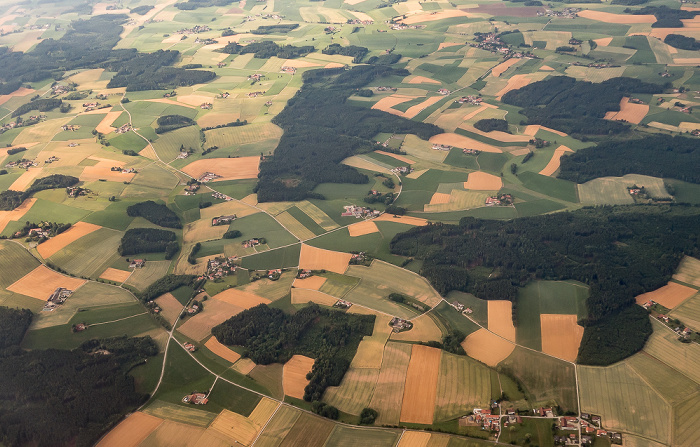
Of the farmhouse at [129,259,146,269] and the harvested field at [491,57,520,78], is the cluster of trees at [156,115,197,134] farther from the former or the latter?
the harvested field at [491,57,520,78]

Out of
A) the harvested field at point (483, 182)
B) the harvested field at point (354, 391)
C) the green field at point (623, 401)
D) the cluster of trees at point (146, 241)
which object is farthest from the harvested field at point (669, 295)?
the cluster of trees at point (146, 241)

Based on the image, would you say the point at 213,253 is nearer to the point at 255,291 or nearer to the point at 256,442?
the point at 255,291

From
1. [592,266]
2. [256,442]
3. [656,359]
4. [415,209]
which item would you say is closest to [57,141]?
[415,209]

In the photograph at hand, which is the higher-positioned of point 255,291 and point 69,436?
point 69,436

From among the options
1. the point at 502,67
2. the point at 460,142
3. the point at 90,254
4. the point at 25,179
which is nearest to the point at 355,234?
the point at 90,254

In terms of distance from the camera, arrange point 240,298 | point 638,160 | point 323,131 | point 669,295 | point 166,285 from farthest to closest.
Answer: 1. point 323,131
2. point 638,160
3. point 166,285
4. point 240,298
5. point 669,295

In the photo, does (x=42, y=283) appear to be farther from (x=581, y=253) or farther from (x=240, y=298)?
(x=581, y=253)
